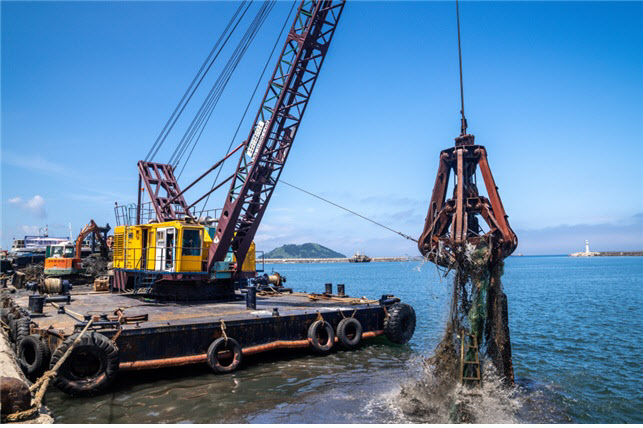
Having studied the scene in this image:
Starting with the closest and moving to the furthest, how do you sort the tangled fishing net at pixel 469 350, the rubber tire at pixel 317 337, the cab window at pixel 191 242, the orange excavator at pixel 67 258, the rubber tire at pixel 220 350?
the tangled fishing net at pixel 469 350 → the rubber tire at pixel 220 350 → the rubber tire at pixel 317 337 → the cab window at pixel 191 242 → the orange excavator at pixel 67 258

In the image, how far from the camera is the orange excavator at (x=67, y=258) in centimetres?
3019

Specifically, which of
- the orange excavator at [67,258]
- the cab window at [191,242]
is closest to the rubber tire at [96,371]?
the cab window at [191,242]

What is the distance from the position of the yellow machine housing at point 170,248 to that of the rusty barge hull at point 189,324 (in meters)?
1.62

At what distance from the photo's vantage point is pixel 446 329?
35.3 ft

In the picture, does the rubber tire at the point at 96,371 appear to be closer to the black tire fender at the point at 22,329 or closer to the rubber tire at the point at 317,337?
the black tire fender at the point at 22,329

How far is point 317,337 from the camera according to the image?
50.9 feet

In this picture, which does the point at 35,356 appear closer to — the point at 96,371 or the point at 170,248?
the point at 96,371

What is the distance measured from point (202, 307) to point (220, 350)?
174 inches

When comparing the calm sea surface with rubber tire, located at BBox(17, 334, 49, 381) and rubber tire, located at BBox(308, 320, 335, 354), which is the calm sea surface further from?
rubber tire, located at BBox(17, 334, 49, 381)

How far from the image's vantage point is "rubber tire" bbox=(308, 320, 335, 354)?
15227 mm

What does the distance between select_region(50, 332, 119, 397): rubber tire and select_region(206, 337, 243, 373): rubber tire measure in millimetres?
2543

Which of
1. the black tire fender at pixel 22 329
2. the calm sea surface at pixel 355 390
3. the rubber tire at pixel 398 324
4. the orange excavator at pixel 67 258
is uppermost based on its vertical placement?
the orange excavator at pixel 67 258

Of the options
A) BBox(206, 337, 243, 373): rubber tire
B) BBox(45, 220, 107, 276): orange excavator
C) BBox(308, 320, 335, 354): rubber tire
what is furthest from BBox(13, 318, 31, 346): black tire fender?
BBox(45, 220, 107, 276): orange excavator

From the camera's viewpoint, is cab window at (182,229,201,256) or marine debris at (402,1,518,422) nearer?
marine debris at (402,1,518,422)
